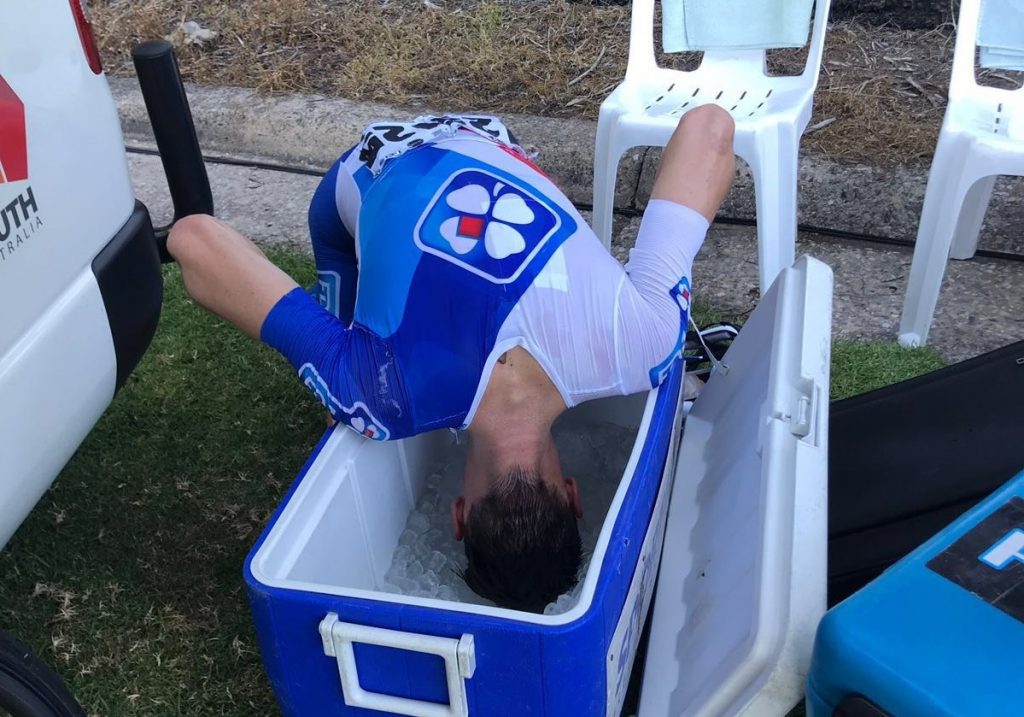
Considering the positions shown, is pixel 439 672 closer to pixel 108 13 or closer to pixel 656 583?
pixel 656 583

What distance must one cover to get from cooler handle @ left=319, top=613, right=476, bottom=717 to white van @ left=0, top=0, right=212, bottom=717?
365 millimetres

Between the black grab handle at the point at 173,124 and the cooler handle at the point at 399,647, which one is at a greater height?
the black grab handle at the point at 173,124

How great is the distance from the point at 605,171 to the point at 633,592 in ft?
3.88

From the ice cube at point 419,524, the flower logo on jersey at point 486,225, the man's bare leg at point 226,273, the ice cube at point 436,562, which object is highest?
the flower logo on jersey at point 486,225

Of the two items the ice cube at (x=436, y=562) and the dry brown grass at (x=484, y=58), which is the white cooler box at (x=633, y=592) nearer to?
the ice cube at (x=436, y=562)

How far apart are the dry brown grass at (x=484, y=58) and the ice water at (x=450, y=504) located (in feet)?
4.73

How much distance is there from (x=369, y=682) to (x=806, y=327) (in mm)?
819

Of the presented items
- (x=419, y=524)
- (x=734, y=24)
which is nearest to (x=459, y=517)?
(x=419, y=524)

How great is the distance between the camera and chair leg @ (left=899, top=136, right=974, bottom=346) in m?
2.12

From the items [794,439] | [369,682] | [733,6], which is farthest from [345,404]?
[733,6]

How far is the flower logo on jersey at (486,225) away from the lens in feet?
5.12

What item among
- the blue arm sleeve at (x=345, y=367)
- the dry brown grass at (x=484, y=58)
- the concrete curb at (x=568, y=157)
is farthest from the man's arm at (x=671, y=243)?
the dry brown grass at (x=484, y=58)

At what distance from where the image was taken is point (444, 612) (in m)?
1.20

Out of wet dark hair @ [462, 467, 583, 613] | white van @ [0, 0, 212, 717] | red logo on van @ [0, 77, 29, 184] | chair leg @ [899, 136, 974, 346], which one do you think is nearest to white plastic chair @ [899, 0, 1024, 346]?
chair leg @ [899, 136, 974, 346]
